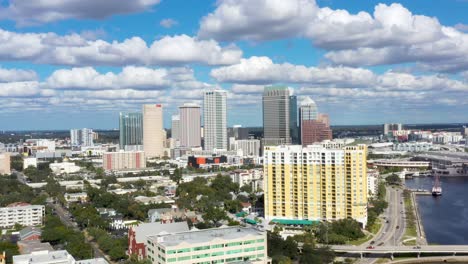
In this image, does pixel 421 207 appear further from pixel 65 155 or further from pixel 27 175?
pixel 65 155

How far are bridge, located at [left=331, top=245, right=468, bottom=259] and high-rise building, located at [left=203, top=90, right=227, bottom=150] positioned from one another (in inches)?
1748

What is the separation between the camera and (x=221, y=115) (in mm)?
63281

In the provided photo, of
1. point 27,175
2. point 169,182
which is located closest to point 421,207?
point 169,182

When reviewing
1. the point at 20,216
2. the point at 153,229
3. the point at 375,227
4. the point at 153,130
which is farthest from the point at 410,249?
the point at 153,130

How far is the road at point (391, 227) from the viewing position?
20656 mm

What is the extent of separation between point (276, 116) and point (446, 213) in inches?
1333

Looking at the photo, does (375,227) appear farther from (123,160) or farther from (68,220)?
(123,160)

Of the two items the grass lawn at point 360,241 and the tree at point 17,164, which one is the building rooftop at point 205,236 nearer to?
the grass lawn at point 360,241

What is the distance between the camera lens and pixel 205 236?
53.7 ft

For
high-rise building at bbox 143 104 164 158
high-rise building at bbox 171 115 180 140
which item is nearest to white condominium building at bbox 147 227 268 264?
high-rise building at bbox 143 104 164 158

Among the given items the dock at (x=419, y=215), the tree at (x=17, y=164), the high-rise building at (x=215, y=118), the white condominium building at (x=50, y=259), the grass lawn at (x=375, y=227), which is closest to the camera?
the white condominium building at (x=50, y=259)

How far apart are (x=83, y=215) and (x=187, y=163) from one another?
2935 cm

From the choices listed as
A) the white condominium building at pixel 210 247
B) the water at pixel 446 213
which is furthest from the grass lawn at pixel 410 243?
the white condominium building at pixel 210 247

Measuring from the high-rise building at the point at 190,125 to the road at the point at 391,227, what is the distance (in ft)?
134
